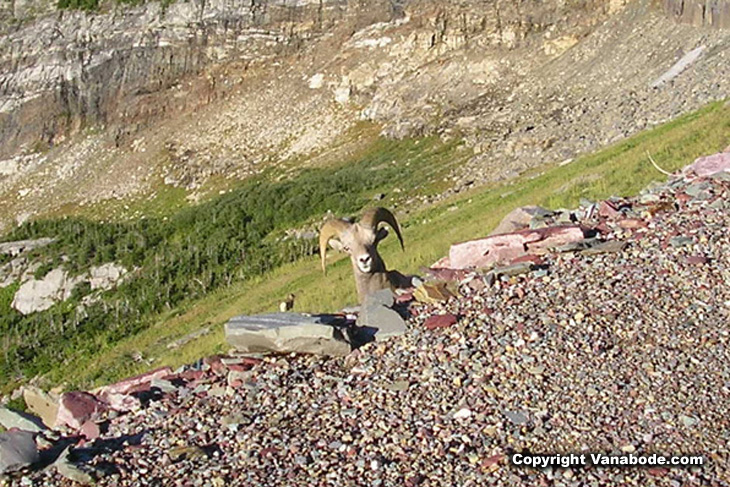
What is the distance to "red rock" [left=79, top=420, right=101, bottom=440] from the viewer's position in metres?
9.62

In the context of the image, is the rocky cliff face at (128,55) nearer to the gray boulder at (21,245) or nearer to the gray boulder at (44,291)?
the gray boulder at (21,245)

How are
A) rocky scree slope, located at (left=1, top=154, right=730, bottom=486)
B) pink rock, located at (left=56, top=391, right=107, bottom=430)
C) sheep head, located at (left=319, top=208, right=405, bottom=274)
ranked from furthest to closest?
sheep head, located at (left=319, top=208, right=405, bottom=274)
pink rock, located at (left=56, top=391, right=107, bottom=430)
rocky scree slope, located at (left=1, top=154, right=730, bottom=486)

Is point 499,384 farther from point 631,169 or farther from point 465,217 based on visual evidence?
point 465,217

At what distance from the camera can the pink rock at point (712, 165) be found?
51.5 feet

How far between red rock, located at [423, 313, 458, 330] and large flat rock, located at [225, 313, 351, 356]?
1.06 m

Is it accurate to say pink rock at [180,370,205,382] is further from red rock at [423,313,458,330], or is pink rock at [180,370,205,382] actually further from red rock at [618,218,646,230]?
red rock at [618,218,646,230]

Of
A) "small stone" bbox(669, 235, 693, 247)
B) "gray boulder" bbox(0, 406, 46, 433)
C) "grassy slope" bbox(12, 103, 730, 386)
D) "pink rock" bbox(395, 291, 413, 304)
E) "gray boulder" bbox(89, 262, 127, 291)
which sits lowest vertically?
"gray boulder" bbox(89, 262, 127, 291)

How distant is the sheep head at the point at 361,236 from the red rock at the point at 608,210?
3.48m

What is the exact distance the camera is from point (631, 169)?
73.3 ft

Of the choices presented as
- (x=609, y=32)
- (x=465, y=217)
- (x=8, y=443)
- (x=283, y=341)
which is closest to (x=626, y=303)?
(x=283, y=341)

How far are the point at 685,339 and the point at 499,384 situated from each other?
2302 mm

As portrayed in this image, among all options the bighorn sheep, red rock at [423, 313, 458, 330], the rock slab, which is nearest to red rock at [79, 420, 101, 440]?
the rock slab

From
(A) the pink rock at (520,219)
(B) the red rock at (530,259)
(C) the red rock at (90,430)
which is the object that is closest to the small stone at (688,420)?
(B) the red rock at (530,259)

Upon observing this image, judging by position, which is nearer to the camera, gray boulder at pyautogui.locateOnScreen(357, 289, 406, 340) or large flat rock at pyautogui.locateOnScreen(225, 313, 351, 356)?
large flat rock at pyautogui.locateOnScreen(225, 313, 351, 356)
